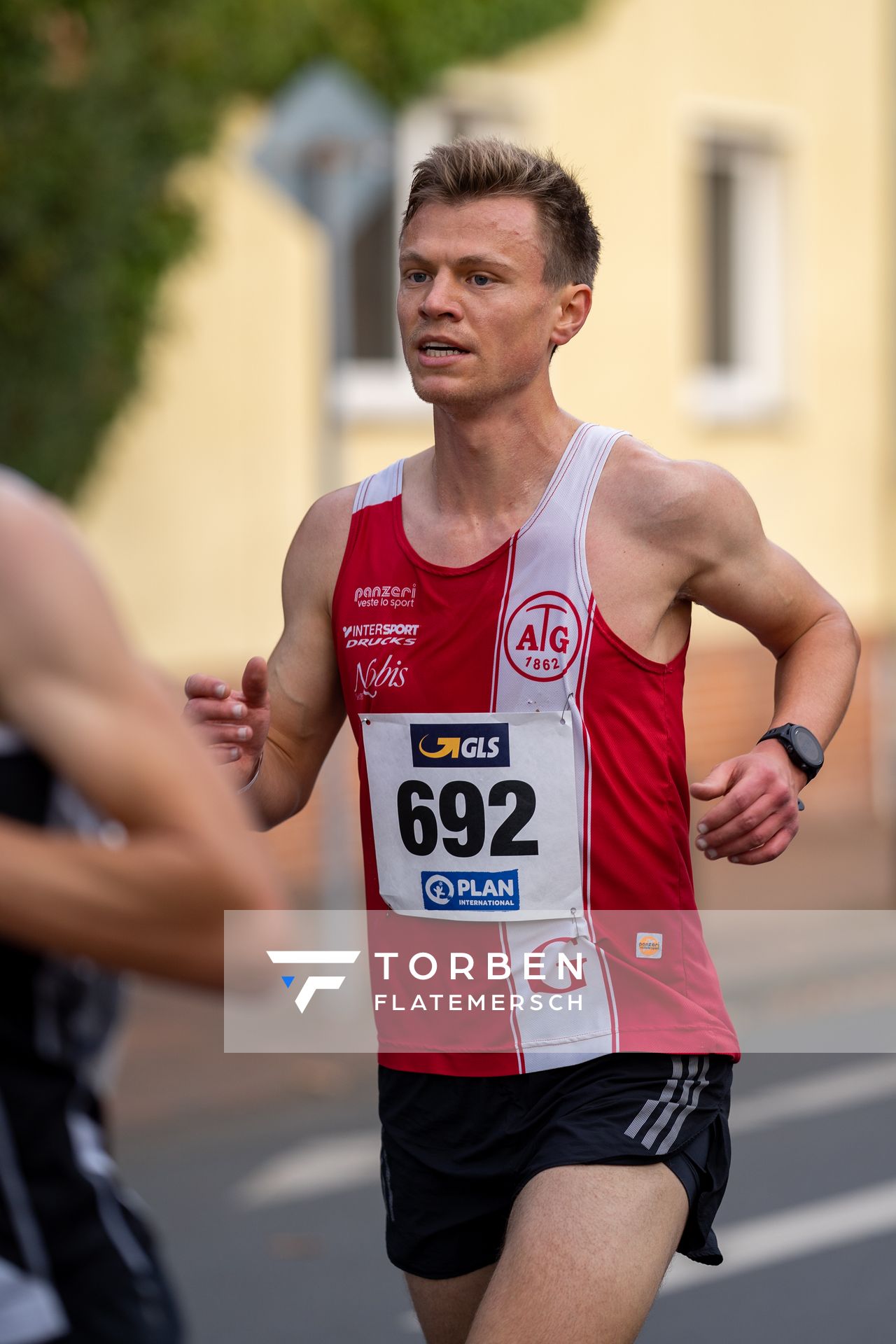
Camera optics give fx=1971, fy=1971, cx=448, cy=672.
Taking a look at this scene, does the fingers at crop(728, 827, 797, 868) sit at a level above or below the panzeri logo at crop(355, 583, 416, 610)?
below

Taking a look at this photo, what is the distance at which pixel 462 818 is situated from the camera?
2.80m

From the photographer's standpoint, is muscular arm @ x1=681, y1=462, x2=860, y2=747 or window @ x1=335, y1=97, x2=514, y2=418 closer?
muscular arm @ x1=681, y1=462, x2=860, y2=747

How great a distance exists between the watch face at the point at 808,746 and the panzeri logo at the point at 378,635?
56 cm

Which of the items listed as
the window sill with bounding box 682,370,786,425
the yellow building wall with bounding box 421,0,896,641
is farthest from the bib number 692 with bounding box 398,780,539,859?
the window sill with bounding box 682,370,786,425

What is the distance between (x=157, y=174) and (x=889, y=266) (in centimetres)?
715

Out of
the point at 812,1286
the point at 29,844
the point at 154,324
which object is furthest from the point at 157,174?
the point at 29,844

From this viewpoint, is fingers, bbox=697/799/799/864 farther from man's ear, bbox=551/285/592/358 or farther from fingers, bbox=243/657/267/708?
man's ear, bbox=551/285/592/358

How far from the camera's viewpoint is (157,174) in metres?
8.71

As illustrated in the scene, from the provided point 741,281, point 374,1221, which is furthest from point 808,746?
point 741,281

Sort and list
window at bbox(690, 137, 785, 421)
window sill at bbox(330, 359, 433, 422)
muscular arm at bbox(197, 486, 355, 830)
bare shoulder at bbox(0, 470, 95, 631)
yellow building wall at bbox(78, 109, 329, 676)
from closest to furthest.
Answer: bare shoulder at bbox(0, 470, 95, 631)
muscular arm at bbox(197, 486, 355, 830)
yellow building wall at bbox(78, 109, 329, 676)
window sill at bbox(330, 359, 433, 422)
window at bbox(690, 137, 785, 421)

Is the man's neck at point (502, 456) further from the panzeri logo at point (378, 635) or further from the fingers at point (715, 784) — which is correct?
the fingers at point (715, 784)

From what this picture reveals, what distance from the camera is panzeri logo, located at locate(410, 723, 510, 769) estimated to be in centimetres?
276

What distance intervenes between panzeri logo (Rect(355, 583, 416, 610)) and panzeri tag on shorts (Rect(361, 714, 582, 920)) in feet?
0.53

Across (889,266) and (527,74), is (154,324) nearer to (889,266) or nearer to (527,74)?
(527,74)
